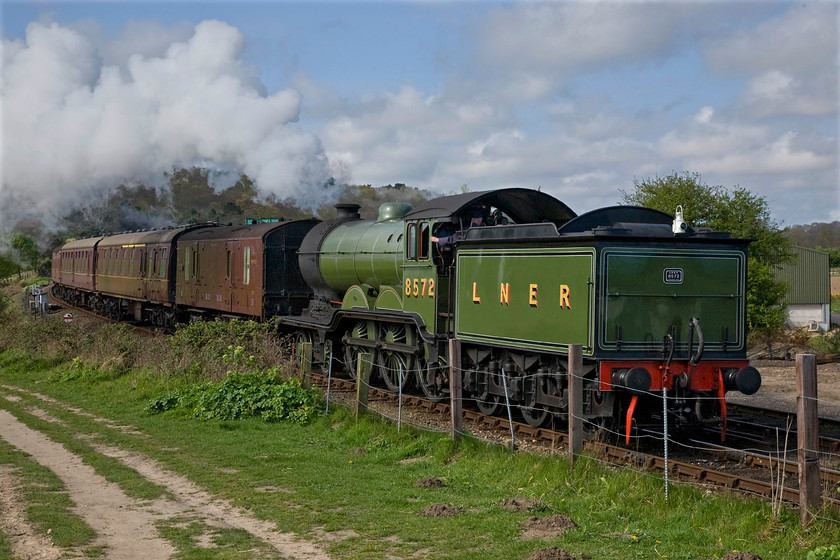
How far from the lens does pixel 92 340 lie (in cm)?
1964

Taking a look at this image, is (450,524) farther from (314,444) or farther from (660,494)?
(314,444)

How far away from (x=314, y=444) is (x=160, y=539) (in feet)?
13.9

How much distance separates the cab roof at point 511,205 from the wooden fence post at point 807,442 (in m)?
7.18

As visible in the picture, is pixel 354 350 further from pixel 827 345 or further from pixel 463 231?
pixel 827 345

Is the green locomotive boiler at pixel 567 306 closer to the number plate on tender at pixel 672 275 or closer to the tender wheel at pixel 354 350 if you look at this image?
the number plate on tender at pixel 672 275

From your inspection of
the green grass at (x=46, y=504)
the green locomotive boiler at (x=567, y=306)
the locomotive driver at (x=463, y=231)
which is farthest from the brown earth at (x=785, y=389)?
the green grass at (x=46, y=504)

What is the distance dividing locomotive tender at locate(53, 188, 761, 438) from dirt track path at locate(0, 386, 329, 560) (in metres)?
3.79

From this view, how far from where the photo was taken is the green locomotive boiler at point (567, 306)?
10320mm

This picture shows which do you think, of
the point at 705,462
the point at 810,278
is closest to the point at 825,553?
the point at 705,462

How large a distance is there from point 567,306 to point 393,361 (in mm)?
5352

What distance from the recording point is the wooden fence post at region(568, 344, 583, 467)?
349 inches

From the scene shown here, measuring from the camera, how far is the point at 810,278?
1956 inches

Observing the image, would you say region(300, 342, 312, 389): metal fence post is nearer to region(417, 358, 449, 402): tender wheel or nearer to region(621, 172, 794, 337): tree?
region(417, 358, 449, 402): tender wheel

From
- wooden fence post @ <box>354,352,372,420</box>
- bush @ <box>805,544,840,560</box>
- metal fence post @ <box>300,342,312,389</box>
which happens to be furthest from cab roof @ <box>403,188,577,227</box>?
bush @ <box>805,544,840,560</box>
